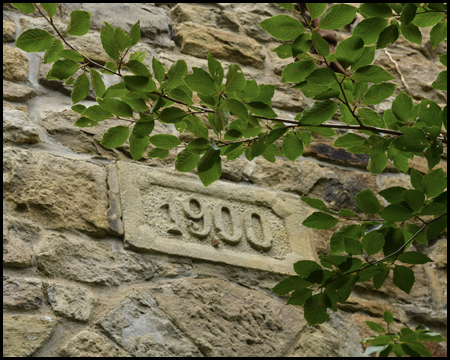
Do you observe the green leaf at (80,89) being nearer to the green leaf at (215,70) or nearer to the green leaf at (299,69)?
the green leaf at (215,70)

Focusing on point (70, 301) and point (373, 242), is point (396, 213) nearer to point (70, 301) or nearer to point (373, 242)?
point (373, 242)

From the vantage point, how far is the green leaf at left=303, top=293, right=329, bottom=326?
3.39 feet

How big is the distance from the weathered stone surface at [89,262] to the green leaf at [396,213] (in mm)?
703

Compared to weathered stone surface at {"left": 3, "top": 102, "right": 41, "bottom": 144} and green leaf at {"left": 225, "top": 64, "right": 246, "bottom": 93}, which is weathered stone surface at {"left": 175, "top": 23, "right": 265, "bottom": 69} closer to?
weathered stone surface at {"left": 3, "top": 102, "right": 41, "bottom": 144}

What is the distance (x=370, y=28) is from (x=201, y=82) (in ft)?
1.09

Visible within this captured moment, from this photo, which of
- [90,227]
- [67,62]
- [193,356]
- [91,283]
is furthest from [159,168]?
[67,62]

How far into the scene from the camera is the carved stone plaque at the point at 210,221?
1537 millimetres

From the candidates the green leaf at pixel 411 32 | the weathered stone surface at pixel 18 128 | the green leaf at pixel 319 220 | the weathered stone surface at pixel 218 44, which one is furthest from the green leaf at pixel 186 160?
the weathered stone surface at pixel 218 44

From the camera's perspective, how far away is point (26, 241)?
53.4 inches

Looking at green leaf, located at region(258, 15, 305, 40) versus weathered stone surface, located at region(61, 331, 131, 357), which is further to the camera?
weathered stone surface, located at region(61, 331, 131, 357)

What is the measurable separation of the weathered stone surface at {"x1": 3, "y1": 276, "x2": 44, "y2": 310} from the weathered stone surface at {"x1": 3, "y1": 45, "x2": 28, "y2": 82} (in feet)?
2.28

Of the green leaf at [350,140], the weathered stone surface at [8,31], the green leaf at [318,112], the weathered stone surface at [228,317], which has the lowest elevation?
the weathered stone surface at [228,317]

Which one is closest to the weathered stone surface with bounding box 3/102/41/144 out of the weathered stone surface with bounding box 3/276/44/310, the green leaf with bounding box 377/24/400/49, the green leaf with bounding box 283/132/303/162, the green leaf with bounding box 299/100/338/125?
the weathered stone surface with bounding box 3/276/44/310

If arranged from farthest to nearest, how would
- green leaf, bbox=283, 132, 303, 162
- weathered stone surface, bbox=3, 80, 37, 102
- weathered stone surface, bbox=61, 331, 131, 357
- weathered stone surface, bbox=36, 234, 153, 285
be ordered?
1. weathered stone surface, bbox=3, 80, 37, 102
2. weathered stone surface, bbox=36, 234, 153, 285
3. weathered stone surface, bbox=61, 331, 131, 357
4. green leaf, bbox=283, 132, 303, 162
